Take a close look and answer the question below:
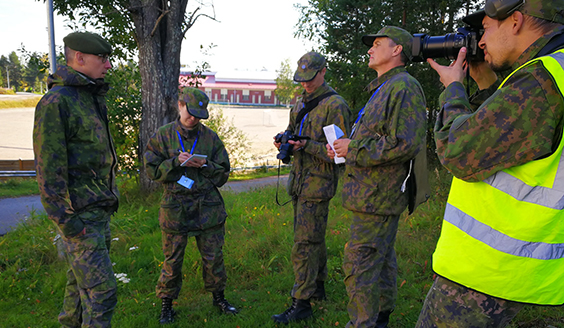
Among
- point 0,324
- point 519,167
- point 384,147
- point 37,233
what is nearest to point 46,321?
point 0,324

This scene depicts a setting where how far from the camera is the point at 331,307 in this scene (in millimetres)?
3760

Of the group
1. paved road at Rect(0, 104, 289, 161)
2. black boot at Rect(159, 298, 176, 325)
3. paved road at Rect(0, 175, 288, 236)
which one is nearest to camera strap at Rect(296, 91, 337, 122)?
black boot at Rect(159, 298, 176, 325)

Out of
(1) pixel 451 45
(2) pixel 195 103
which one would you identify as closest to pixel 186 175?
(2) pixel 195 103

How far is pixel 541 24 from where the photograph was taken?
1.58 m

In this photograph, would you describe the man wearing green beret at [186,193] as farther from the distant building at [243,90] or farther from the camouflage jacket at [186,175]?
the distant building at [243,90]

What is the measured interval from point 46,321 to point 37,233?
2.54m

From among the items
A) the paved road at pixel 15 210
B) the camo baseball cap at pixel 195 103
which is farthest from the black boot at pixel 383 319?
the paved road at pixel 15 210

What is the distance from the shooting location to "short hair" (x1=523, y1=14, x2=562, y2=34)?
157 cm

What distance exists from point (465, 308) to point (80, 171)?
8.42ft

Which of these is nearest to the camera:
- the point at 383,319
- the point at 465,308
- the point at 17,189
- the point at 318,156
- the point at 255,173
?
the point at 465,308

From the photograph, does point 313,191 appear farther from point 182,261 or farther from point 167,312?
point 167,312

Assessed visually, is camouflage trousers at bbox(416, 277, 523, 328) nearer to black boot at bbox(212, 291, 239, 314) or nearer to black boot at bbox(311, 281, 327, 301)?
black boot at bbox(311, 281, 327, 301)

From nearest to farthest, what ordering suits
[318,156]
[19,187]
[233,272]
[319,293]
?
[318,156] → [319,293] → [233,272] → [19,187]

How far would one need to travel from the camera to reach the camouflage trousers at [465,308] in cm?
166
